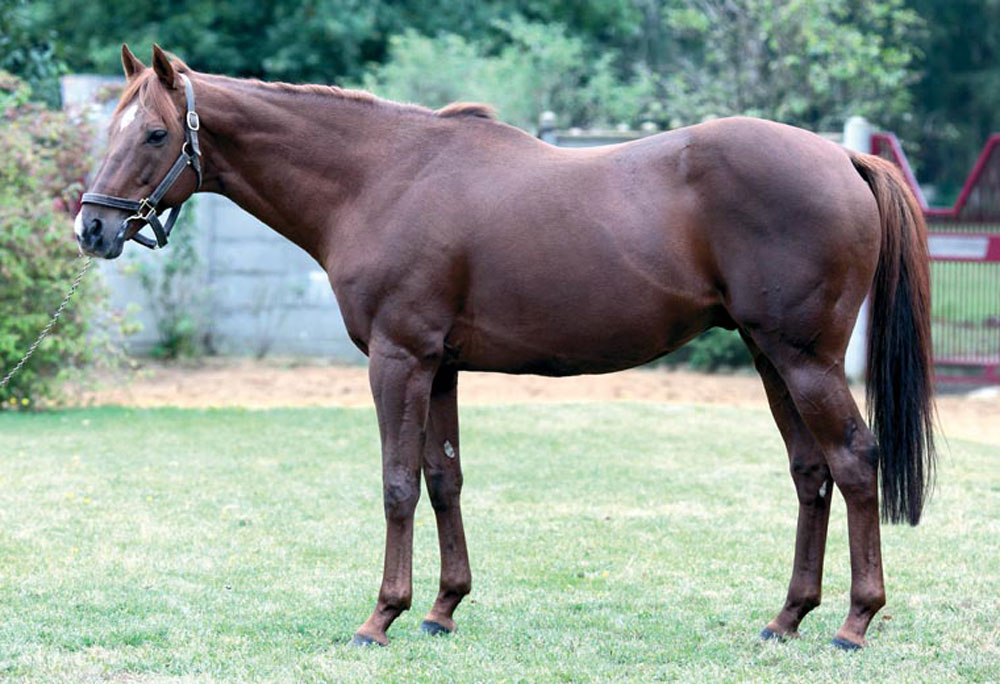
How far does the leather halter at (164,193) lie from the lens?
174 inches

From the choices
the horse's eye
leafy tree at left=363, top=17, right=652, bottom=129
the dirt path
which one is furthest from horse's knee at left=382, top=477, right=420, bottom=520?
leafy tree at left=363, top=17, right=652, bottom=129

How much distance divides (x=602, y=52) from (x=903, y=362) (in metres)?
18.8

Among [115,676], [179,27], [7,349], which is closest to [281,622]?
[115,676]

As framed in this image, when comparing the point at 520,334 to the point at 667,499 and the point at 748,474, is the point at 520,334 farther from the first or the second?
the point at 748,474

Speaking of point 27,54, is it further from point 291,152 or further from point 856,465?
point 856,465

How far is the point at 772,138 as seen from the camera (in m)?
4.37

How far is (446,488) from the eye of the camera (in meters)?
4.75

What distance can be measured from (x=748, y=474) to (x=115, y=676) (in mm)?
4850

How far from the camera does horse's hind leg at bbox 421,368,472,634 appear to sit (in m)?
4.74

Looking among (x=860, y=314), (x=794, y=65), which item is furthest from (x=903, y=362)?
(x=794, y=65)

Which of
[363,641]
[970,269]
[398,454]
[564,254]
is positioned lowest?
[970,269]

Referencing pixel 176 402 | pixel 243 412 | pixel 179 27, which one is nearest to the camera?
pixel 243 412

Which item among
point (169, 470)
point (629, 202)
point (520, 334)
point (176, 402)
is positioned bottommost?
point (176, 402)

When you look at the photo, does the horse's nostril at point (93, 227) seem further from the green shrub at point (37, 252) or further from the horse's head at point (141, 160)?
the green shrub at point (37, 252)
